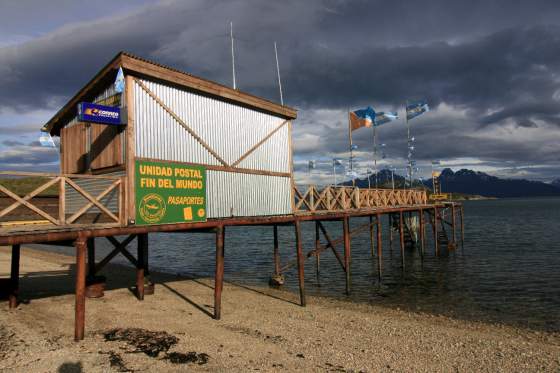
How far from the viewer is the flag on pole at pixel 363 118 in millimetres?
28469

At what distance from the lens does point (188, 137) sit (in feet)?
45.1

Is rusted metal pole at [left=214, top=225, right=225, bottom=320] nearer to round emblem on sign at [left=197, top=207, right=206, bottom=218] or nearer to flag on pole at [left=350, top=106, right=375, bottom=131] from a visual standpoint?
round emblem on sign at [left=197, top=207, right=206, bottom=218]

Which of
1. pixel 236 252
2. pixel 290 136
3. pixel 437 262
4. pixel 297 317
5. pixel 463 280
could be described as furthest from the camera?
pixel 236 252

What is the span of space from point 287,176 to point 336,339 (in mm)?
8021

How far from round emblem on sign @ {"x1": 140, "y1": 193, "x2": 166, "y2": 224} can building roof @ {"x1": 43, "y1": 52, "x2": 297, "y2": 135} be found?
3787 mm

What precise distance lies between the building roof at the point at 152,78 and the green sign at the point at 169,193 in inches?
110

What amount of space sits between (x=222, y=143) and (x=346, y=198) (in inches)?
395

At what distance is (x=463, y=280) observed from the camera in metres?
24.1

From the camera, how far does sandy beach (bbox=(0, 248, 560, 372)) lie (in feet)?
31.9

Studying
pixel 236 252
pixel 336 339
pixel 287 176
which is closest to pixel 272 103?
pixel 287 176

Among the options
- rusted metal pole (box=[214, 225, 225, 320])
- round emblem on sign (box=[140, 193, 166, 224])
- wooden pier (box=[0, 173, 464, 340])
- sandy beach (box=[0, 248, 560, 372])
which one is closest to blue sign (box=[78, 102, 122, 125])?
wooden pier (box=[0, 173, 464, 340])

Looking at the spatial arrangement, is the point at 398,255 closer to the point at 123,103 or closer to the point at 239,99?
the point at 239,99

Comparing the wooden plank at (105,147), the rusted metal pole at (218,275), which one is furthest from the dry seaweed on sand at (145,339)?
the wooden plank at (105,147)

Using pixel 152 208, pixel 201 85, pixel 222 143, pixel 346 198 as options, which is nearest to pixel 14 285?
pixel 152 208
